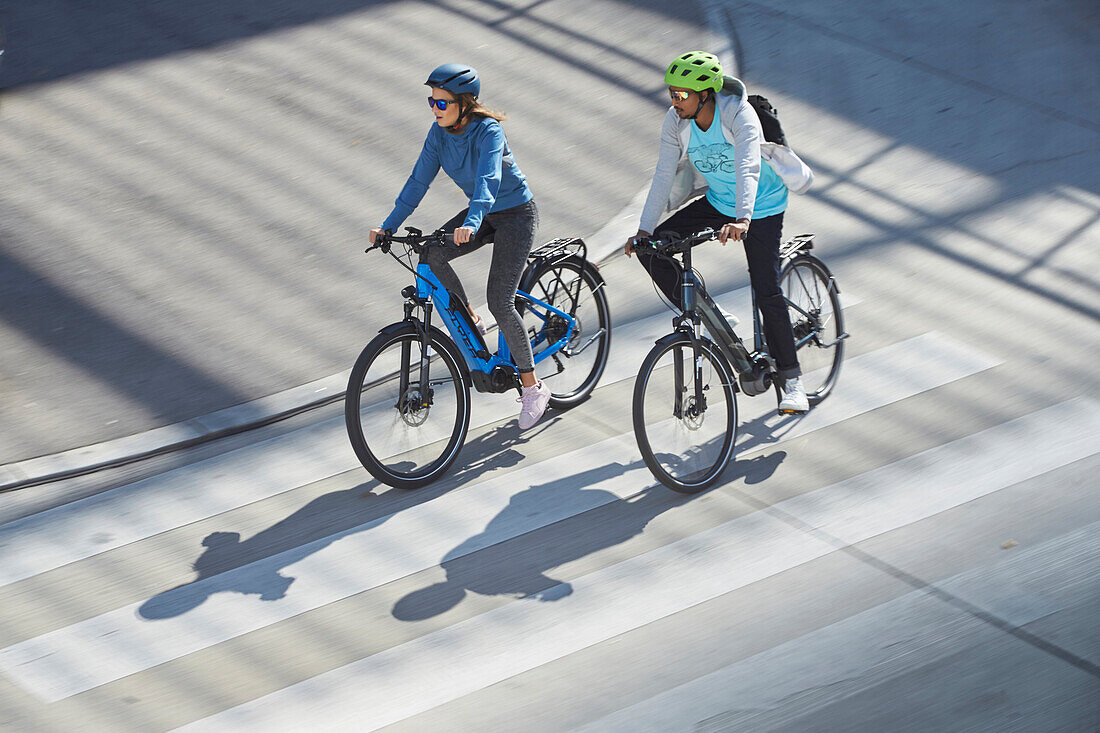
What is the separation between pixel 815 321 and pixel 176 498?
3822 millimetres

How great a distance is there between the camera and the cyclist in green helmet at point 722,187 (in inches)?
248

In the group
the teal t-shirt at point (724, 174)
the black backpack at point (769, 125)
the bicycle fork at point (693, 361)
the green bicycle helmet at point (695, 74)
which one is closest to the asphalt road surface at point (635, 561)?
the bicycle fork at point (693, 361)

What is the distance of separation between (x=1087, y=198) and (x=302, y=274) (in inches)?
245

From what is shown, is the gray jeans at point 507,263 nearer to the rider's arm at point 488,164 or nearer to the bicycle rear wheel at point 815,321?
the rider's arm at point 488,164

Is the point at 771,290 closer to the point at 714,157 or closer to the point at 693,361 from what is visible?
the point at 693,361

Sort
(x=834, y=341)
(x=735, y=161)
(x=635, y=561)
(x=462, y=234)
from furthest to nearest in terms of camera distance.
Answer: (x=834, y=341) < (x=735, y=161) < (x=462, y=234) < (x=635, y=561)

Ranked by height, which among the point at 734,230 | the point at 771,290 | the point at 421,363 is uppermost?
the point at 734,230

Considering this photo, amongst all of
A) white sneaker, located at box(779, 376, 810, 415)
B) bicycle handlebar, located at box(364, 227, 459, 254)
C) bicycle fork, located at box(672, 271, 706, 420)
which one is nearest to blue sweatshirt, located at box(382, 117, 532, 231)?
bicycle handlebar, located at box(364, 227, 459, 254)

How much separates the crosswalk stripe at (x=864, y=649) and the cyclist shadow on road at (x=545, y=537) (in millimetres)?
930

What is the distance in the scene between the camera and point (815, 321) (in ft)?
24.1

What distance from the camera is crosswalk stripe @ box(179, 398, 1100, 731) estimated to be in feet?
17.0

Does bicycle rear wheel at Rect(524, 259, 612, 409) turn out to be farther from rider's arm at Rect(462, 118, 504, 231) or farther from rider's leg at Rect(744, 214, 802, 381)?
rider's leg at Rect(744, 214, 802, 381)

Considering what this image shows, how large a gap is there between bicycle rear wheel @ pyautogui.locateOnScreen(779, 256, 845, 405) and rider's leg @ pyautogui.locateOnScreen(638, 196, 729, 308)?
61cm

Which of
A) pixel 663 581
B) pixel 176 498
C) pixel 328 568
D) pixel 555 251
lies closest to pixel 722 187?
pixel 555 251
